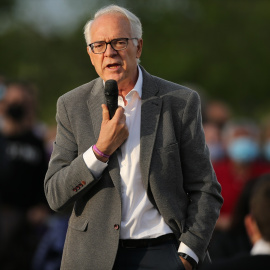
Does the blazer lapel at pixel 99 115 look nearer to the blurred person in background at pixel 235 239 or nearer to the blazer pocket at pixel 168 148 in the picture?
the blazer pocket at pixel 168 148

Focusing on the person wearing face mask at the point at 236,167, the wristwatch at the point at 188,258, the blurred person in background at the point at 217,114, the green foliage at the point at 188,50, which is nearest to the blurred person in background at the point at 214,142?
the person wearing face mask at the point at 236,167

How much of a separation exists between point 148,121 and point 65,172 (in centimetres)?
55

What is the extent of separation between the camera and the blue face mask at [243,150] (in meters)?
9.77

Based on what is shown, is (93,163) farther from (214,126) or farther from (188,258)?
(214,126)

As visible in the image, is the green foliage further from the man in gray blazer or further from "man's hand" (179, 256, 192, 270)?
"man's hand" (179, 256, 192, 270)

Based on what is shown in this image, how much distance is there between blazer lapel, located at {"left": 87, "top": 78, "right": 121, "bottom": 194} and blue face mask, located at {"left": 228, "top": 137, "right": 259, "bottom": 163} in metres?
5.38

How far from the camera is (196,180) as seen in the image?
453 centimetres

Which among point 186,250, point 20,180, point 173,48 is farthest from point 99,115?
point 173,48

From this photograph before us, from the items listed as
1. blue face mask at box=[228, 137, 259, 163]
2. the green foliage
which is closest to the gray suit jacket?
blue face mask at box=[228, 137, 259, 163]

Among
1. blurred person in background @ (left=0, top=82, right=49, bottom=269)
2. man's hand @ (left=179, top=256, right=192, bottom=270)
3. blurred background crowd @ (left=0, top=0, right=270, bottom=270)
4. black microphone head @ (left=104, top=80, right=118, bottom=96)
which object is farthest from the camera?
blurred background crowd @ (left=0, top=0, right=270, bottom=270)

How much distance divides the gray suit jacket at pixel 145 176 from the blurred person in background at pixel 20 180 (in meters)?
4.42

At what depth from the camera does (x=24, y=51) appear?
75.5 feet

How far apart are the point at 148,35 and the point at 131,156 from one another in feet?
60.2

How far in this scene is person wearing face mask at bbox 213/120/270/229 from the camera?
30.4 feet
